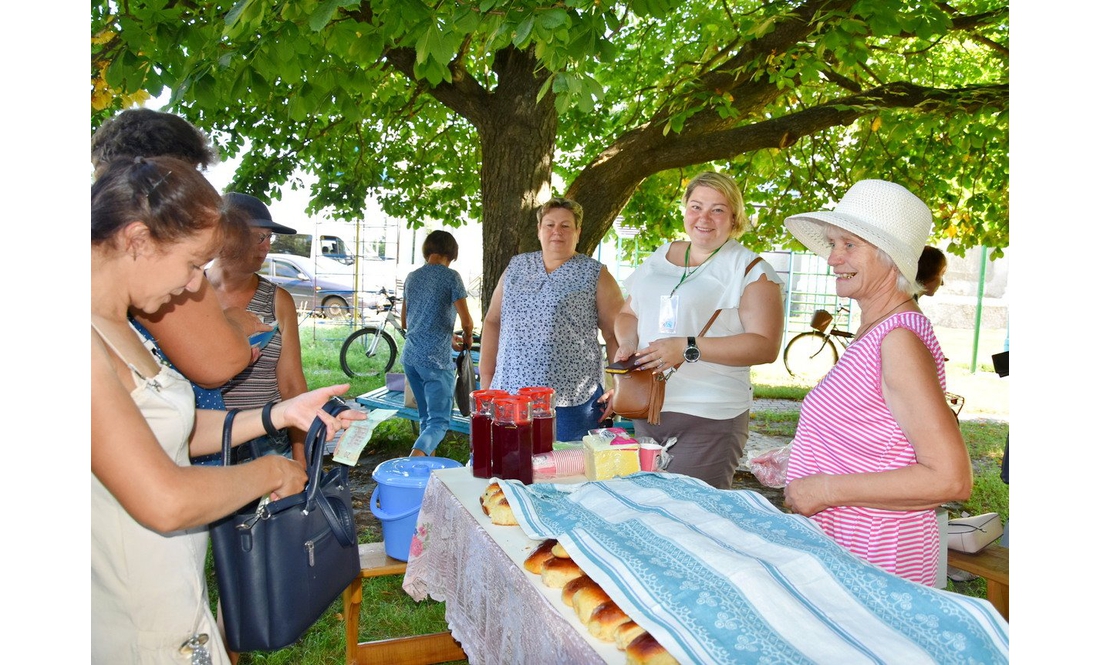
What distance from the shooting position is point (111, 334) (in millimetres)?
1436

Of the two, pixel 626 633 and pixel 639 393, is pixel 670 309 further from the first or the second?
pixel 626 633

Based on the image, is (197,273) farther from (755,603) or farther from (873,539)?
(873,539)

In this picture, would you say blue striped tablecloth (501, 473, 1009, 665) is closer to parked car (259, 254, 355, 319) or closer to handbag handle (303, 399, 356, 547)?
handbag handle (303, 399, 356, 547)

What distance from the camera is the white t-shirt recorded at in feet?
9.68

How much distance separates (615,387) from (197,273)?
5.35 ft

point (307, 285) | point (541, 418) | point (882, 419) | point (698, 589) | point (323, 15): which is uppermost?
point (323, 15)

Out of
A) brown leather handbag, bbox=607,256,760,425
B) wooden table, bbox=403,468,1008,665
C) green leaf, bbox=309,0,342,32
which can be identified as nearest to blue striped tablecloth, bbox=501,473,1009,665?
wooden table, bbox=403,468,1008,665

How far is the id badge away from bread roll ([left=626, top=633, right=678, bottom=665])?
1.82m

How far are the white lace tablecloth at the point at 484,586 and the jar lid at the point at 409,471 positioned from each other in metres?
0.10

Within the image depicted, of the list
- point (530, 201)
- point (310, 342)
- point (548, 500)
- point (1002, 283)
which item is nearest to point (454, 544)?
point (548, 500)

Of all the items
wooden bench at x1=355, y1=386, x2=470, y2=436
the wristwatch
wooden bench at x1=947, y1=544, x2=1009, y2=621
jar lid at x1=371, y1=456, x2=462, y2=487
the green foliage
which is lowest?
wooden bench at x1=355, y1=386, x2=470, y2=436

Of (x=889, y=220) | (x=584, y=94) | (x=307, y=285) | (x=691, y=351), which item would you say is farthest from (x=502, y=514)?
(x=307, y=285)

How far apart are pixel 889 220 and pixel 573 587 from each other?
1.20 m

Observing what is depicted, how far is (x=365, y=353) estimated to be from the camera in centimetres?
1111
